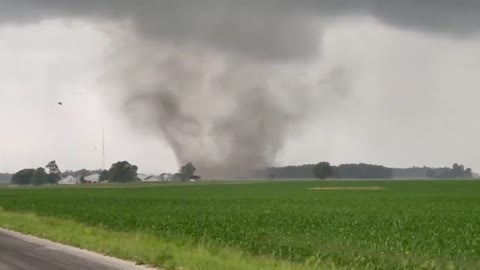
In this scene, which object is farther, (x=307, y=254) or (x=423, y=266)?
(x=307, y=254)

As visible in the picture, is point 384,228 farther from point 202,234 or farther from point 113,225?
point 113,225

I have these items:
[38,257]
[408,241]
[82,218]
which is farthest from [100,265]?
[82,218]

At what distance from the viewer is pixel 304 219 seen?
114ft

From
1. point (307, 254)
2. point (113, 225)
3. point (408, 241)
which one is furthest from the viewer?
point (113, 225)

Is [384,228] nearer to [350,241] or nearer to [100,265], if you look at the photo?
[350,241]

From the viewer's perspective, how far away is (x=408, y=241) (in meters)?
23.0

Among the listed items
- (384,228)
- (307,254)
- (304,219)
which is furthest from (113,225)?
(307,254)

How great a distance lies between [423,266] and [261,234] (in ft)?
35.4

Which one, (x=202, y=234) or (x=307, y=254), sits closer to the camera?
(x=307, y=254)

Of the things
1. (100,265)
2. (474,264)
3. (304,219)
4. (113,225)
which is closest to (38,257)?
(100,265)

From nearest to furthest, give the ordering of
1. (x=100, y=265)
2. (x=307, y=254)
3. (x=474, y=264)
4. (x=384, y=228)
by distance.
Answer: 1. (x=100, y=265)
2. (x=474, y=264)
3. (x=307, y=254)
4. (x=384, y=228)

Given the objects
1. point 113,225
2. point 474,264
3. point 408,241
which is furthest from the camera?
point 113,225

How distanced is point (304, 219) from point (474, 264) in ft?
57.7

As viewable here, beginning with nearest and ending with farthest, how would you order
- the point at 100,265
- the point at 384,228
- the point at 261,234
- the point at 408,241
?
1. the point at 100,265
2. the point at 408,241
3. the point at 261,234
4. the point at 384,228
